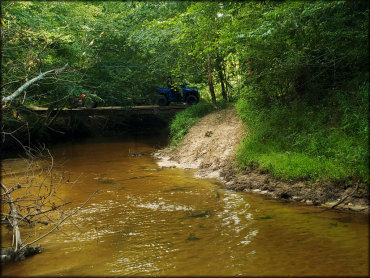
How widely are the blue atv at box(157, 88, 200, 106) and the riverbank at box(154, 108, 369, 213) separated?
16.5ft

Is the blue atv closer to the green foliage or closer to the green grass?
Answer: the green foliage

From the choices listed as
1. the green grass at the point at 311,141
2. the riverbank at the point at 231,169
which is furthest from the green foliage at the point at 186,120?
the green grass at the point at 311,141

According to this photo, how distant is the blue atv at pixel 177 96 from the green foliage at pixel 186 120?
3.31m

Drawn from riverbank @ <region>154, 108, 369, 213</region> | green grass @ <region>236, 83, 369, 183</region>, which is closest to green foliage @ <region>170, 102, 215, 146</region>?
riverbank @ <region>154, 108, 369, 213</region>

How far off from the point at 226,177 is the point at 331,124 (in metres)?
3.05

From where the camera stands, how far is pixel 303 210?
6.22 meters

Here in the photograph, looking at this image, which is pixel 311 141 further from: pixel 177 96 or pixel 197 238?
pixel 177 96

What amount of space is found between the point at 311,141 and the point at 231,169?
2.40 meters

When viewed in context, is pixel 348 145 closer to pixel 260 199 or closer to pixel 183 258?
pixel 260 199

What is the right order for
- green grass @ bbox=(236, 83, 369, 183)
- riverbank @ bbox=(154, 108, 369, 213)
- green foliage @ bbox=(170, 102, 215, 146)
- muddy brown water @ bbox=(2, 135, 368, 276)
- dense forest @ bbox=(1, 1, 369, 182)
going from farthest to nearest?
green foliage @ bbox=(170, 102, 215, 146) → dense forest @ bbox=(1, 1, 369, 182) → green grass @ bbox=(236, 83, 369, 183) → riverbank @ bbox=(154, 108, 369, 213) → muddy brown water @ bbox=(2, 135, 368, 276)

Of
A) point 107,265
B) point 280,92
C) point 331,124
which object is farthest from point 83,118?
point 107,265

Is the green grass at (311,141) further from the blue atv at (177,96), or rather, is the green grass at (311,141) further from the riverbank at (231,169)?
the blue atv at (177,96)

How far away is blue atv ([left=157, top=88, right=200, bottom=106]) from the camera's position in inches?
772

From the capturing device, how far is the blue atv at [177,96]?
19.6 meters
